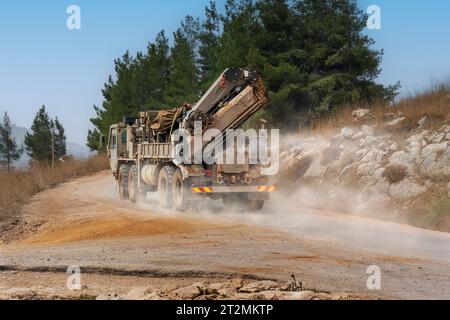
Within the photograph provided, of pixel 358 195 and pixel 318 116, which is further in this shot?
pixel 318 116

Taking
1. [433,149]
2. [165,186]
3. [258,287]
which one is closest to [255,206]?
[165,186]

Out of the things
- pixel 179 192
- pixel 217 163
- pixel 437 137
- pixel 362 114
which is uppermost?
pixel 362 114

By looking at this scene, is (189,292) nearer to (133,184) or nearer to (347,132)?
(133,184)

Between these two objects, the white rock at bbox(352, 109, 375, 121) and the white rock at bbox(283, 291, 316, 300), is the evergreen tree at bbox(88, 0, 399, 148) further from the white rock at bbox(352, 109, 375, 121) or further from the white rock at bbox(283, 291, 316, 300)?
the white rock at bbox(283, 291, 316, 300)

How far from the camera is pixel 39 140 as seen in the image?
80.6 m

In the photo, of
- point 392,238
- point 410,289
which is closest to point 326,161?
point 392,238

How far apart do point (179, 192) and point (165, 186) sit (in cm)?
105

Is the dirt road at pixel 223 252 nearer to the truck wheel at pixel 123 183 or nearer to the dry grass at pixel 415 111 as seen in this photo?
the truck wheel at pixel 123 183

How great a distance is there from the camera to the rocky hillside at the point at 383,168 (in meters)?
15.9

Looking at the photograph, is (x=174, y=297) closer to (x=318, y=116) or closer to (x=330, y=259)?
(x=330, y=259)

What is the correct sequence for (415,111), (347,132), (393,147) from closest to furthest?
(393,147) → (415,111) → (347,132)

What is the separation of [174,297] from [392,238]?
6728 mm

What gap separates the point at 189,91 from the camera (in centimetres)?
4316

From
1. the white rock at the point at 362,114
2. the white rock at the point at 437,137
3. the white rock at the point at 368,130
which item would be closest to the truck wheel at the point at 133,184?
the white rock at the point at 368,130
